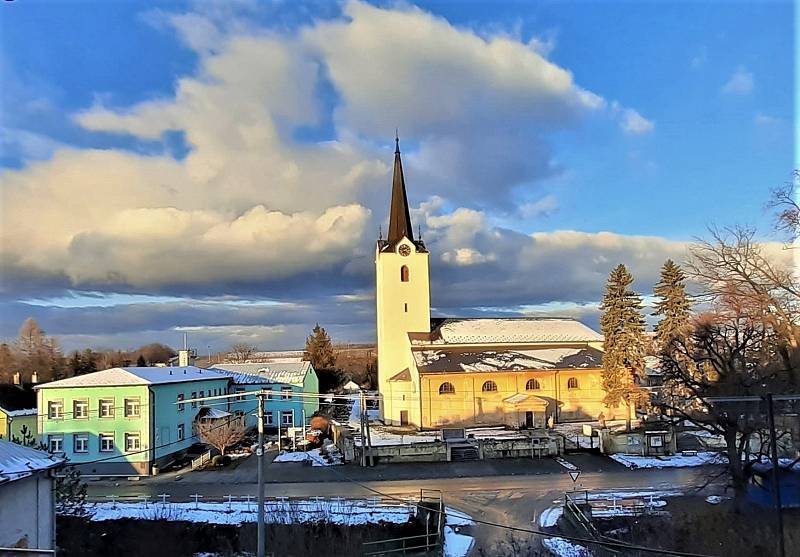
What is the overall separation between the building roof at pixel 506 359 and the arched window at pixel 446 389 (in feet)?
3.01

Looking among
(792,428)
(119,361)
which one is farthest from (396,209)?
(119,361)

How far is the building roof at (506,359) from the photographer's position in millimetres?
37625

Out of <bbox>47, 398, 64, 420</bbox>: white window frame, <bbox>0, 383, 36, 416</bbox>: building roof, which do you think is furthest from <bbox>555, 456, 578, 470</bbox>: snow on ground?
<bbox>0, 383, 36, 416</bbox>: building roof

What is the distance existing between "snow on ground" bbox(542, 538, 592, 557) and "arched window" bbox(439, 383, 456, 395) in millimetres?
20125

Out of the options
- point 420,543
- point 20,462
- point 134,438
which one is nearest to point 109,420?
point 134,438

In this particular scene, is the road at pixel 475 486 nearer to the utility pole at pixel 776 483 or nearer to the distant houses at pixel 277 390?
the utility pole at pixel 776 483

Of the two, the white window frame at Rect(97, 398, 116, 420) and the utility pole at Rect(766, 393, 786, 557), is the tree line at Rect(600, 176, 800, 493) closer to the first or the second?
the utility pole at Rect(766, 393, 786, 557)

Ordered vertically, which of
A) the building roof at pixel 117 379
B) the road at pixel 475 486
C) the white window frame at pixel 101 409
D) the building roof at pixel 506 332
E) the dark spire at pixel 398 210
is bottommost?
the road at pixel 475 486

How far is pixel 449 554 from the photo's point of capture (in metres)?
16.1

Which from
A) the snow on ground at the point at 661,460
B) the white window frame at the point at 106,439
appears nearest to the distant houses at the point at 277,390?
the white window frame at the point at 106,439

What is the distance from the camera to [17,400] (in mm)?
32344

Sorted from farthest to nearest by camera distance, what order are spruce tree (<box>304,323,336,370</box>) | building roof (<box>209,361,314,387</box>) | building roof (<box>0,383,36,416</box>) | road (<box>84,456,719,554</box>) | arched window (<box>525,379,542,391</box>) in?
spruce tree (<box>304,323,336,370</box>) < building roof (<box>209,361,314,387</box>) < arched window (<box>525,379,542,391</box>) < building roof (<box>0,383,36,416</box>) < road (<box>84,456,719,554</box>)

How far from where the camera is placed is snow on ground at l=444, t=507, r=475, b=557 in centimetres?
1625

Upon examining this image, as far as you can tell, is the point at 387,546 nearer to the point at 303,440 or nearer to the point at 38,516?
the point at 38,516
